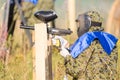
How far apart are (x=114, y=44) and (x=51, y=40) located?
738 mm

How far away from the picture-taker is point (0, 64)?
7469mm

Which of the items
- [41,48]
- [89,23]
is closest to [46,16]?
[41,48]

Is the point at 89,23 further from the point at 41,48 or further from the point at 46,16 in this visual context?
the point at 41,48

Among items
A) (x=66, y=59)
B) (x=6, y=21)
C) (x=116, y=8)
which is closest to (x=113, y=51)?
(x=66, y=59)

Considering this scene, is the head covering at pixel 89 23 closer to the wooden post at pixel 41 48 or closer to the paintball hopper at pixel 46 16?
the paintball hopper at pixel 46 16

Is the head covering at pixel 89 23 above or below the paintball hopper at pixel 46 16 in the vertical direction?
below

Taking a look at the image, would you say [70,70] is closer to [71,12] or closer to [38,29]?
[38,29]

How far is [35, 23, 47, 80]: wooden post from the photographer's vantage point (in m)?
5.85

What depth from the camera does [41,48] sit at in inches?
231

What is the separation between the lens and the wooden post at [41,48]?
19.2ft

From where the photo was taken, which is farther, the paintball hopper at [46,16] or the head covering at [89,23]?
the head covering at [89,23]

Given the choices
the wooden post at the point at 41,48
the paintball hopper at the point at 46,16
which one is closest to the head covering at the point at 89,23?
the paintball hopper at the point at 46,16

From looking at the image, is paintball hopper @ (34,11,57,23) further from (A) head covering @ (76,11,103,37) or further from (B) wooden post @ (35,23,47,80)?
(A) head covering @ (76,11,103,37)

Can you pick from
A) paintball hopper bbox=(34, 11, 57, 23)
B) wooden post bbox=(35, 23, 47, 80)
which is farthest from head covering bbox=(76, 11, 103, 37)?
wooden post bbox=(35, 23, 47, 80)
